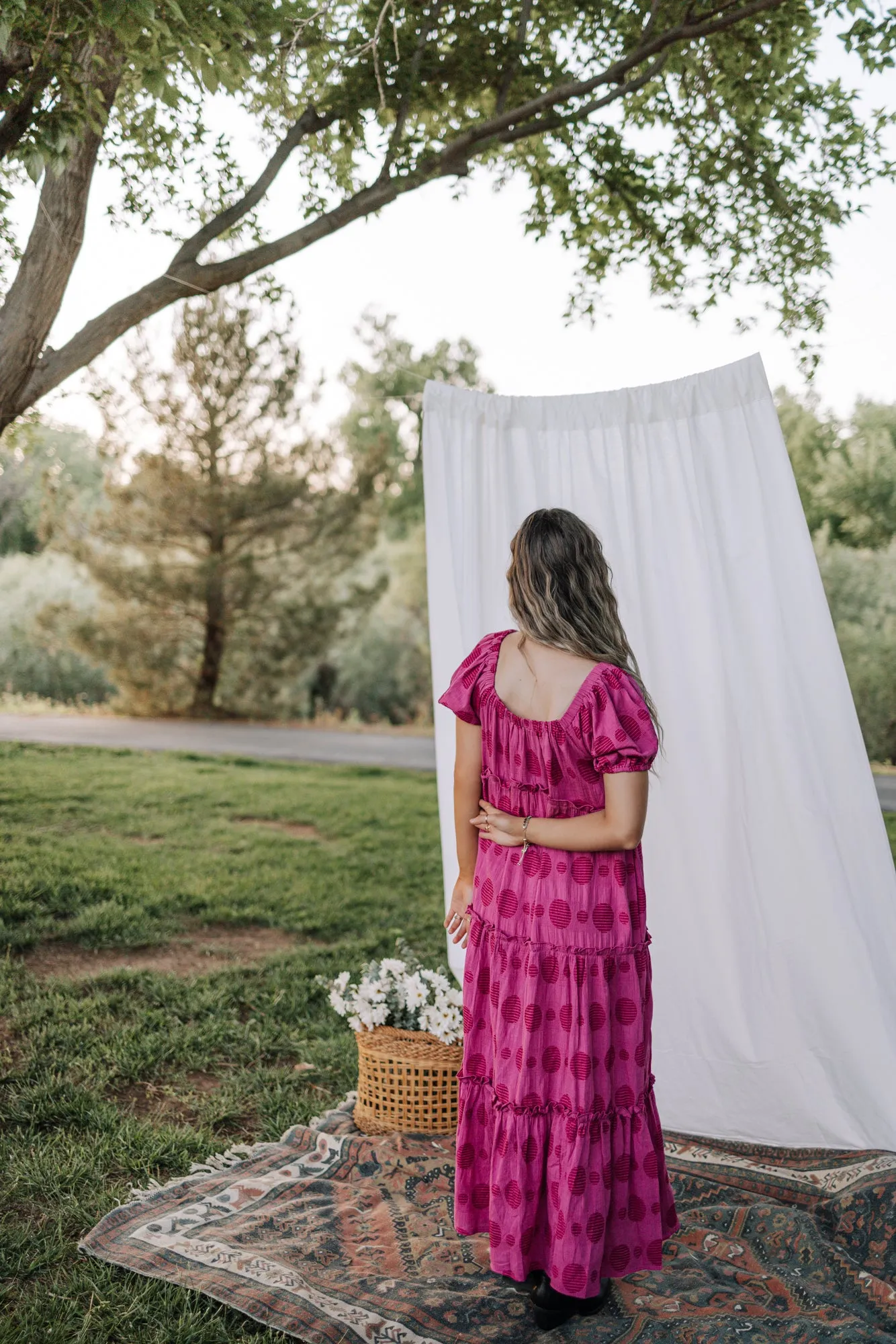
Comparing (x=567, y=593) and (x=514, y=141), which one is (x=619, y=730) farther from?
(x=514, y=141)

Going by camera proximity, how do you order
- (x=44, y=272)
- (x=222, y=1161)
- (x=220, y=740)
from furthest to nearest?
1. (x=220, y=740)
2. (x=44, y=272)
3. (x=222, y=1161)

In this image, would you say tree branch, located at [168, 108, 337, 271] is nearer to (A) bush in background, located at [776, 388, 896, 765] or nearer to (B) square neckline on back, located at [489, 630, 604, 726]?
(B) square neckline on back, located at [489, 630, 604, 726]

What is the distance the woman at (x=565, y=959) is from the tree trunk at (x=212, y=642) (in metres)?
8.03

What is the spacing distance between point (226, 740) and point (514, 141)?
6.77 metres

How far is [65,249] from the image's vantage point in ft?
10.1

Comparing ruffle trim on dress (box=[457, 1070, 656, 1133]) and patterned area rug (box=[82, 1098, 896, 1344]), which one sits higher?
ruffle trim on dress (box=[457, 1070, 656, 1133])

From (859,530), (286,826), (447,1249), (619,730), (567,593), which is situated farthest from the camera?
(859,530)

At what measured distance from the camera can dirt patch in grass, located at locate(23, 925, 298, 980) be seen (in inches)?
166

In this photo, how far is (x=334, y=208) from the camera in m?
3.62

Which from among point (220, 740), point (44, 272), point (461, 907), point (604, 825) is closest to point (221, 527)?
point (220, 740)

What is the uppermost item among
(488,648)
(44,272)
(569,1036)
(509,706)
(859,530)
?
(859,530)

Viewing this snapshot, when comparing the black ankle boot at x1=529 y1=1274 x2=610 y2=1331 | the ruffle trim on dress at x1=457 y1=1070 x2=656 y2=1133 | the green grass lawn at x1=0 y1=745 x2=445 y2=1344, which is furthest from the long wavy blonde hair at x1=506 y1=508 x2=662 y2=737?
the green grass lawn at x1=0 y1=745 x2=445 y2=1344

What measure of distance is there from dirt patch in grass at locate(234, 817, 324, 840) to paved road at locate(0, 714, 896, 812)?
188cm

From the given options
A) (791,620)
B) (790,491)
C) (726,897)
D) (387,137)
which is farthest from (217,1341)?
Answer: (387,137)
